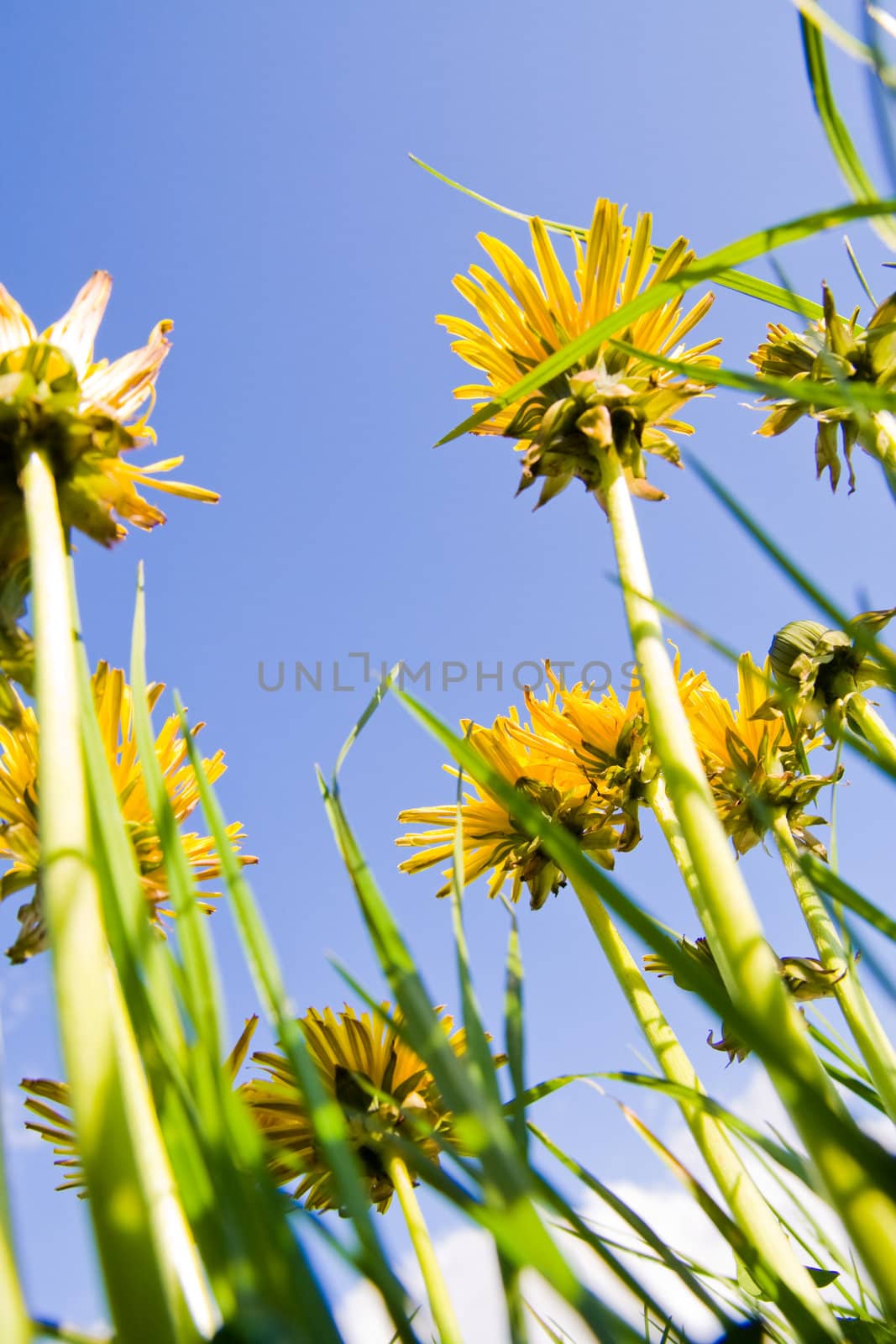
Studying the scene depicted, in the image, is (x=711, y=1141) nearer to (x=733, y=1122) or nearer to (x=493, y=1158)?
(x=733, y=1122)

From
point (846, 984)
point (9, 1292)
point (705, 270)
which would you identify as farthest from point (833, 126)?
point (846, 984)

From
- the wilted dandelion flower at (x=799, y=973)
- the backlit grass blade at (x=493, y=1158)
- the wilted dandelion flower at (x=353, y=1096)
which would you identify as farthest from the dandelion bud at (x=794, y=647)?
the backlit grass blade at (x=493, y=1158)

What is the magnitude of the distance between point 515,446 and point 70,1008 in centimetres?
103

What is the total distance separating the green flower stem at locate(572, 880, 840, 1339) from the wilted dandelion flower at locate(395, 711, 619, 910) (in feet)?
1.42

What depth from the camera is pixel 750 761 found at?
173 cm

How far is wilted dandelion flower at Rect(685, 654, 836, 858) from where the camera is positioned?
1613 millimetres

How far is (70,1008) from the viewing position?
39cm

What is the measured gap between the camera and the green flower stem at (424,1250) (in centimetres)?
94

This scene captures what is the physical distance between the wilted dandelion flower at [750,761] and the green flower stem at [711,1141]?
50 cm

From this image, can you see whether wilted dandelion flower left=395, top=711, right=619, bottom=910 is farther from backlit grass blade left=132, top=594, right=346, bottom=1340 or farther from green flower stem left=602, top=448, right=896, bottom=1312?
backlit grass blade left=132, top=594, right=346, bottom=1340

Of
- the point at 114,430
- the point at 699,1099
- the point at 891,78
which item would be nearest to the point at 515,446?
the point at 114,430

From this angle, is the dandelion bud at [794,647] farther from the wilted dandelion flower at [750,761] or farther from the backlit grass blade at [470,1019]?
the backlit grass blade at [470,1019]

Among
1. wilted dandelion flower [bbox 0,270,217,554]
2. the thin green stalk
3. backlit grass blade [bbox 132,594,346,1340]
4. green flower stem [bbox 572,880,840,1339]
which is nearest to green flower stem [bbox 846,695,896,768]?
green flower stem [bbox 572,880,840,1339]

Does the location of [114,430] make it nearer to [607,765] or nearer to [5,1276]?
[5,1276]
